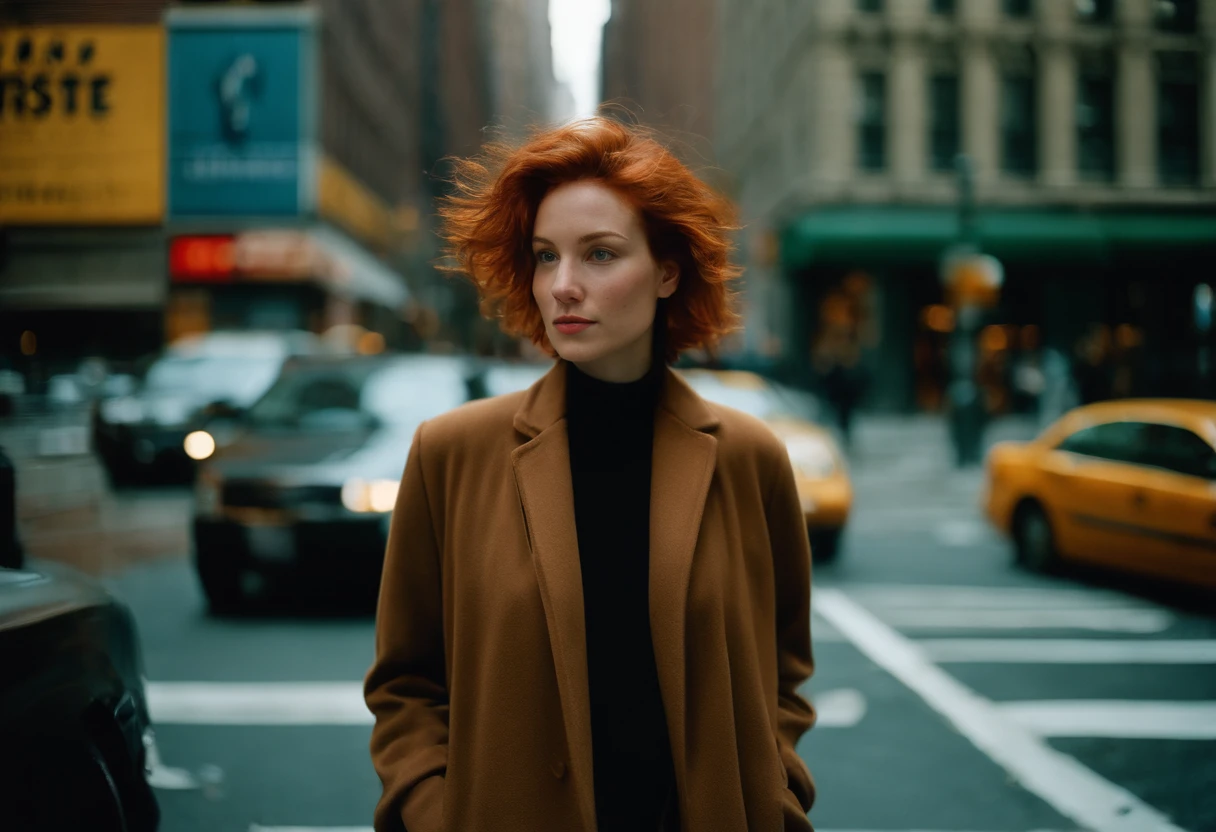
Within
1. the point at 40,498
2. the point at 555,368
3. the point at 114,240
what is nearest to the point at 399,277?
the point at 40,498

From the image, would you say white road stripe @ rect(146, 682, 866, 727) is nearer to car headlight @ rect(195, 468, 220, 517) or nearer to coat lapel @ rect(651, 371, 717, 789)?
car headlight @ rect(195, 468, 220, 517)

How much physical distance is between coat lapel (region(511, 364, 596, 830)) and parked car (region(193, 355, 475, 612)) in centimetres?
579

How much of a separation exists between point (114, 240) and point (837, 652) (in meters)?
5.00

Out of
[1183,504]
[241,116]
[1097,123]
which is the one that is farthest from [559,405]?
[241,116]

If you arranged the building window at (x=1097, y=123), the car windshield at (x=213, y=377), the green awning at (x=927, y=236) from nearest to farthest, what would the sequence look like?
the building window at (x=1097, y=123) → the car windshield at (x=213, y=377) → the green awning at (x=927, y=236)

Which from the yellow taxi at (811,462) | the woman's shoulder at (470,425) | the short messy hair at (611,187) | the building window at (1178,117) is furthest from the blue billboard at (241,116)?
the building window at (1178,117)

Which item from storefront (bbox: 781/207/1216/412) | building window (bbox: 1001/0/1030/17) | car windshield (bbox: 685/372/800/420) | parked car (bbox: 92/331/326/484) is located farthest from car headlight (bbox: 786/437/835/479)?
storefront (bbox: 781/207/1216/412)

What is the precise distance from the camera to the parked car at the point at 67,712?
2.54 metres

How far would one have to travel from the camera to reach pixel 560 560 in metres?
2.05

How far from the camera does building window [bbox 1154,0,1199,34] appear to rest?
538 cm

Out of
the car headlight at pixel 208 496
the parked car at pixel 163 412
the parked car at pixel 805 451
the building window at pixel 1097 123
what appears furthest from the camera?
the parked car at pixel 163 412

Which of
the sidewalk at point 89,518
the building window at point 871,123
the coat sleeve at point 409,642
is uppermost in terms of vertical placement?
the building window at point 871,123

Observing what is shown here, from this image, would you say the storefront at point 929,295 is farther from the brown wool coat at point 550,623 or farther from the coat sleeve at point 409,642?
the coat sleeve at point 409,642

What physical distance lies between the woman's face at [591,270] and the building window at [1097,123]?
5.36 metres
